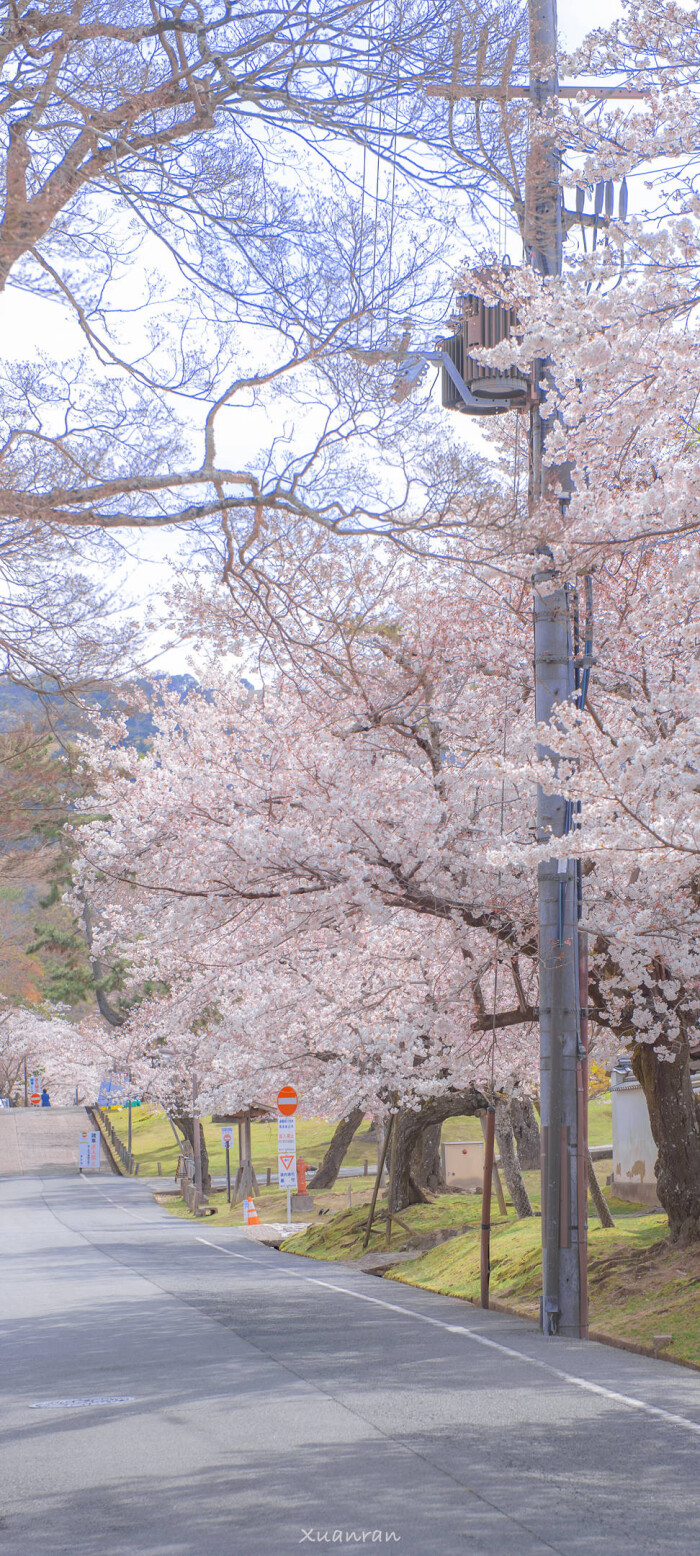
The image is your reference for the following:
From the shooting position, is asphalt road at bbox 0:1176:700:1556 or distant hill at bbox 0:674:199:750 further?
distant hill at bbox 0:674:199:750

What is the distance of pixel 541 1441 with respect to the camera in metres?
8.28

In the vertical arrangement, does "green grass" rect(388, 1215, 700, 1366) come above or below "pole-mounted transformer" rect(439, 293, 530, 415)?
below

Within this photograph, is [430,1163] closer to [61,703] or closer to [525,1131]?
[525,1131]

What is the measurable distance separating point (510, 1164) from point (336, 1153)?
1498 centimetres

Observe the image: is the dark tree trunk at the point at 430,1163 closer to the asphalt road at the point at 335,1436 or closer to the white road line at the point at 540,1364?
the white road line at the point at 540,1364

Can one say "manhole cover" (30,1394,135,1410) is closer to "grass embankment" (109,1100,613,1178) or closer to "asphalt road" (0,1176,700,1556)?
"asphalt road" (0,1176,700,1556)

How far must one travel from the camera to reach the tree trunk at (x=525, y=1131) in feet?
96.3

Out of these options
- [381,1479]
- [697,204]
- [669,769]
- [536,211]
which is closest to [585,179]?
[697,204]

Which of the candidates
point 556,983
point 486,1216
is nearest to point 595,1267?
point 486,1216

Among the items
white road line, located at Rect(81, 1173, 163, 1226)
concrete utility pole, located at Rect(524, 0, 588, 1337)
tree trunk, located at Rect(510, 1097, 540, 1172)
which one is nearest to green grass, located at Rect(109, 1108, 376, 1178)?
white road line, located at Rect(81, 1173, 163, 1226)

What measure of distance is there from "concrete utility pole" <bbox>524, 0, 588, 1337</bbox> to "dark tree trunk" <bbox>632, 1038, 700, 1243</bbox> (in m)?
2.85

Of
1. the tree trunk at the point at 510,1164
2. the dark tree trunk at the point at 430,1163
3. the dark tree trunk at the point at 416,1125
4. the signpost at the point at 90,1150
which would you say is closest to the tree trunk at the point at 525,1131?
the tree trunk at the point at 510,1164

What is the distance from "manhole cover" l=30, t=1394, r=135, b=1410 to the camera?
1005cm

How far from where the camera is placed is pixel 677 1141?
52.2ft
